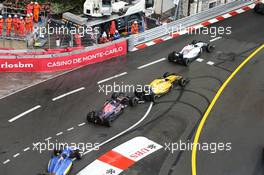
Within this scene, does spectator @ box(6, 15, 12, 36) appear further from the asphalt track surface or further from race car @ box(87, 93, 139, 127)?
race car @ box(87, 93, 139, 127)

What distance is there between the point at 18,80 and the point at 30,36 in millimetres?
4488

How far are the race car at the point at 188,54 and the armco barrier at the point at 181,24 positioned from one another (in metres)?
3.24

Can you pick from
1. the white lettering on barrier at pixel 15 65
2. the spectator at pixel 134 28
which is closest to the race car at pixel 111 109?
the white lettering on barrier at pixel 15 65

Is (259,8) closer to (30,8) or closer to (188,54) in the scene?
(188,54)

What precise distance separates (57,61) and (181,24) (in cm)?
1003

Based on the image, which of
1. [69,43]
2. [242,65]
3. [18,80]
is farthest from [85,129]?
[242,65]

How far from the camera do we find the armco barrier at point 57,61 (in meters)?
29.8

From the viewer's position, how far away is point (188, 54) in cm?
3108

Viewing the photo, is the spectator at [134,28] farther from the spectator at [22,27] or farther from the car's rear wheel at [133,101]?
the car's rear wheel at [133,101]

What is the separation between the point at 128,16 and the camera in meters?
35.4

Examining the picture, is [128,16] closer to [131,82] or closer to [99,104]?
[131,82]

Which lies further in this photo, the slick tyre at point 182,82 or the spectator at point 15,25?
the spectator at point 15,25

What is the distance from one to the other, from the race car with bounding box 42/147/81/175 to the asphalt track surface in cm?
46

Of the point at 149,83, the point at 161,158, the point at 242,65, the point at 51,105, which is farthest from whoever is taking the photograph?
the point at 242,65
